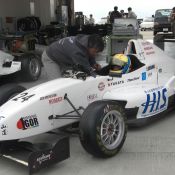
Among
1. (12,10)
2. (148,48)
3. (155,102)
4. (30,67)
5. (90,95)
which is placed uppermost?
(12,10)

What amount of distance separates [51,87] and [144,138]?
145 centimetres

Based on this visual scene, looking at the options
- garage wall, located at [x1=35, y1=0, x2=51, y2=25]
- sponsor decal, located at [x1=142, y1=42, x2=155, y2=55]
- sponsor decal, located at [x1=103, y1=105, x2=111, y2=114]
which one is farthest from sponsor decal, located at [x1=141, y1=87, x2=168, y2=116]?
garage wall, located at [x1=35, y1=0, x2=51, y2=25]

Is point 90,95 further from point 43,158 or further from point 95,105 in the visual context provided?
point 43,158

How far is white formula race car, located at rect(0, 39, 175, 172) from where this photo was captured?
441 cm

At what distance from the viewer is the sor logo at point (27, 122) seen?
14.3ft

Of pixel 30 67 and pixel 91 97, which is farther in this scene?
pixel 30 67

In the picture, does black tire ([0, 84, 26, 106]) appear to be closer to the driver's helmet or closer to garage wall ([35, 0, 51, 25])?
the driver's helmet

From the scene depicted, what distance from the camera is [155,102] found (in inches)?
227

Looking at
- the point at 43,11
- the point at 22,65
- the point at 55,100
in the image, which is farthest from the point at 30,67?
the point at 43,11

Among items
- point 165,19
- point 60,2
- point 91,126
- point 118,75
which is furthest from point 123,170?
point 165,19

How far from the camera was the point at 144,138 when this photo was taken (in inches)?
212

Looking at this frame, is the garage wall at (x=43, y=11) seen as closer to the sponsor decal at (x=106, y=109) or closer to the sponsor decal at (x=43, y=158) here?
the sponsor decal at (x=106, y=109)

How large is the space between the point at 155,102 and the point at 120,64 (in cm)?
73

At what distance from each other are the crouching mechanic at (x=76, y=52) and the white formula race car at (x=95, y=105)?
→ 0.25m
